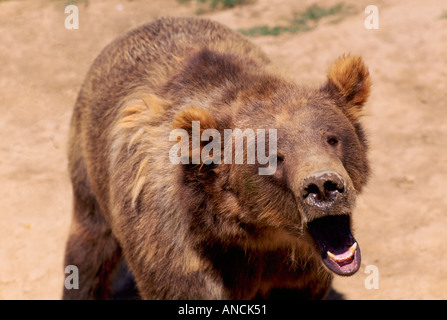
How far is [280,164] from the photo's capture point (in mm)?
3801

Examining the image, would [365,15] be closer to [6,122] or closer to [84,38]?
[84,38]

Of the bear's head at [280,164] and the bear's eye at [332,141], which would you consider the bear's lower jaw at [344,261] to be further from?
the bear's eye at [332,141]

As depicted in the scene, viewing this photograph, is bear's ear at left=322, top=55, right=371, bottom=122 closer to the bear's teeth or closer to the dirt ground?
the dirt ground

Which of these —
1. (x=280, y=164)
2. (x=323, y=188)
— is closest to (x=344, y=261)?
(x=323, y=188)

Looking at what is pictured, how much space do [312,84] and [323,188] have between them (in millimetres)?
1497

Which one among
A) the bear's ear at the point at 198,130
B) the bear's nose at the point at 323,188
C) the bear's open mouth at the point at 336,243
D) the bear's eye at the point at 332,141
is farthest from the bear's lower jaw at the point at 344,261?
the bear's ear at the point at 198,130

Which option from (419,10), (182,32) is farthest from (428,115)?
(182,32)

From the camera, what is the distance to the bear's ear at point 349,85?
4.35 meters

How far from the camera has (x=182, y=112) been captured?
402 centimetres

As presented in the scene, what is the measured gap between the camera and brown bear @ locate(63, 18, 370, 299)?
12.5 feet

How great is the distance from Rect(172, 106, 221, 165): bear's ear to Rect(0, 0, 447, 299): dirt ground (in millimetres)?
1192

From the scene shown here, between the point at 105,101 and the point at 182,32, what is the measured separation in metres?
0.87

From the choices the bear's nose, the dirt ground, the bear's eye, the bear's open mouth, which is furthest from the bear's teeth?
the dirt ground

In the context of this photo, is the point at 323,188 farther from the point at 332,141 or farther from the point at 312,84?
the point at 312,84
